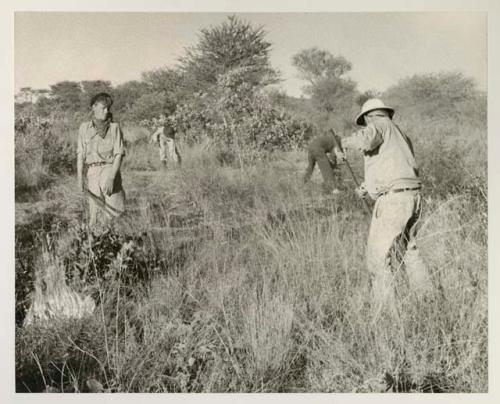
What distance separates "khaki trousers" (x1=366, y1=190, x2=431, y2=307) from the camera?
5188mm

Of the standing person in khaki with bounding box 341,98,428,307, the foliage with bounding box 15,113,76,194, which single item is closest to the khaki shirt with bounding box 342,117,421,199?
the standing person in khaki with bounding box 341,98,428,307

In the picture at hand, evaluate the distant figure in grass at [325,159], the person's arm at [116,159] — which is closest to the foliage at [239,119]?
the distant figure in grass at [325,159]

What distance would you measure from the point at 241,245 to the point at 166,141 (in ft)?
3.35

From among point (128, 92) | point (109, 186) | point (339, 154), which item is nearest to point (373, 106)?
point (339, 154)

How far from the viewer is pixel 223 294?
17.4 feet

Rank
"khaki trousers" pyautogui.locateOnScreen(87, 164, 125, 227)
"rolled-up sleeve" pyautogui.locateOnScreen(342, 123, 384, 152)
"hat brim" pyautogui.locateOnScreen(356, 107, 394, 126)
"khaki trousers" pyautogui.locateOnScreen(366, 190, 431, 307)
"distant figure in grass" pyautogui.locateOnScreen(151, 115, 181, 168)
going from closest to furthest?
"rolled-up sleeve" pyautogui.locateOnScreen(342, 123, 384, 152), "khaki trousers" pyautogui.locateOnScreen(366, 190, 431, 307), "hat brim" pyautogui.locateOnScreen(356, 107, 394, 126), "khaki trousers" pyautogui.locateOnScreen(87, 164, 125, 227), "distant figure in grass" pyautogui.locateOnScreen(151, 115, 181, 168)

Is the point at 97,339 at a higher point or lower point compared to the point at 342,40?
lower

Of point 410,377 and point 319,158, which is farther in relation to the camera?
point 319,158

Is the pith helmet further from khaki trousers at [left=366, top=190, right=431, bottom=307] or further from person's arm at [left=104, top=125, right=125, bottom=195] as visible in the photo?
person's arm at [left=104, top=125, right=125, bottom=195]

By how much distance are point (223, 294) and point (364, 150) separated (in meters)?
1.51

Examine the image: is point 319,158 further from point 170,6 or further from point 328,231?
point 170,6

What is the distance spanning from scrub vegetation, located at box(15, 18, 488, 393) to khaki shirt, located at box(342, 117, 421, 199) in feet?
0.54

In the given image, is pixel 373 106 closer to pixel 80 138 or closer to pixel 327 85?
pixel 327 85

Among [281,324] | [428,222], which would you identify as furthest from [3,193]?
[428,222]
